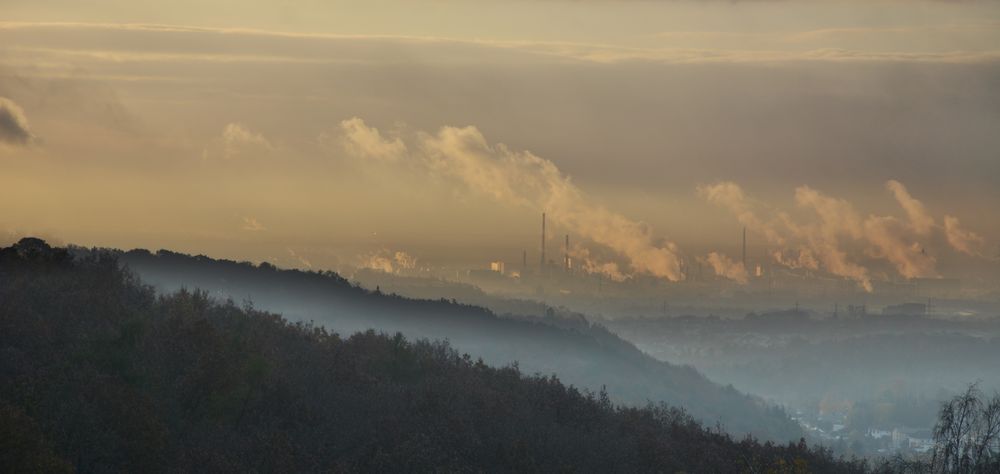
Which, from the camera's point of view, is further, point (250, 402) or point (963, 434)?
point (963, 434)

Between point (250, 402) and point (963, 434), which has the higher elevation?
point (963, 434)

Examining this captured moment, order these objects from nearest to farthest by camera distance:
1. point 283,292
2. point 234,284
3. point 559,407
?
1. point 559,407
2. point 234,284
3. point 283,292

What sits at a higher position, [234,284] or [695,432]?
[234,284]

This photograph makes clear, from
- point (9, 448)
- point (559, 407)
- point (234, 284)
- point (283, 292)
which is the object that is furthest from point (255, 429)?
point (283, 292)

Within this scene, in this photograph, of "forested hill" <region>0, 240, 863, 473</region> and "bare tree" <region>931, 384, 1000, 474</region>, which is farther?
"bare tree" <region>931, 384, 1000, 474</region>

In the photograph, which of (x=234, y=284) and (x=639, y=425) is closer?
(x=639, y=425)

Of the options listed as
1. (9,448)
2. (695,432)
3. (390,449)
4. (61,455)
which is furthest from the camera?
(695,432)

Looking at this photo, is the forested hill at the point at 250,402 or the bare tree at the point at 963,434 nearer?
the forested hill at the point at 250,402

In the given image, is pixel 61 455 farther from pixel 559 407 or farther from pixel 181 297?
pixel 559 407
